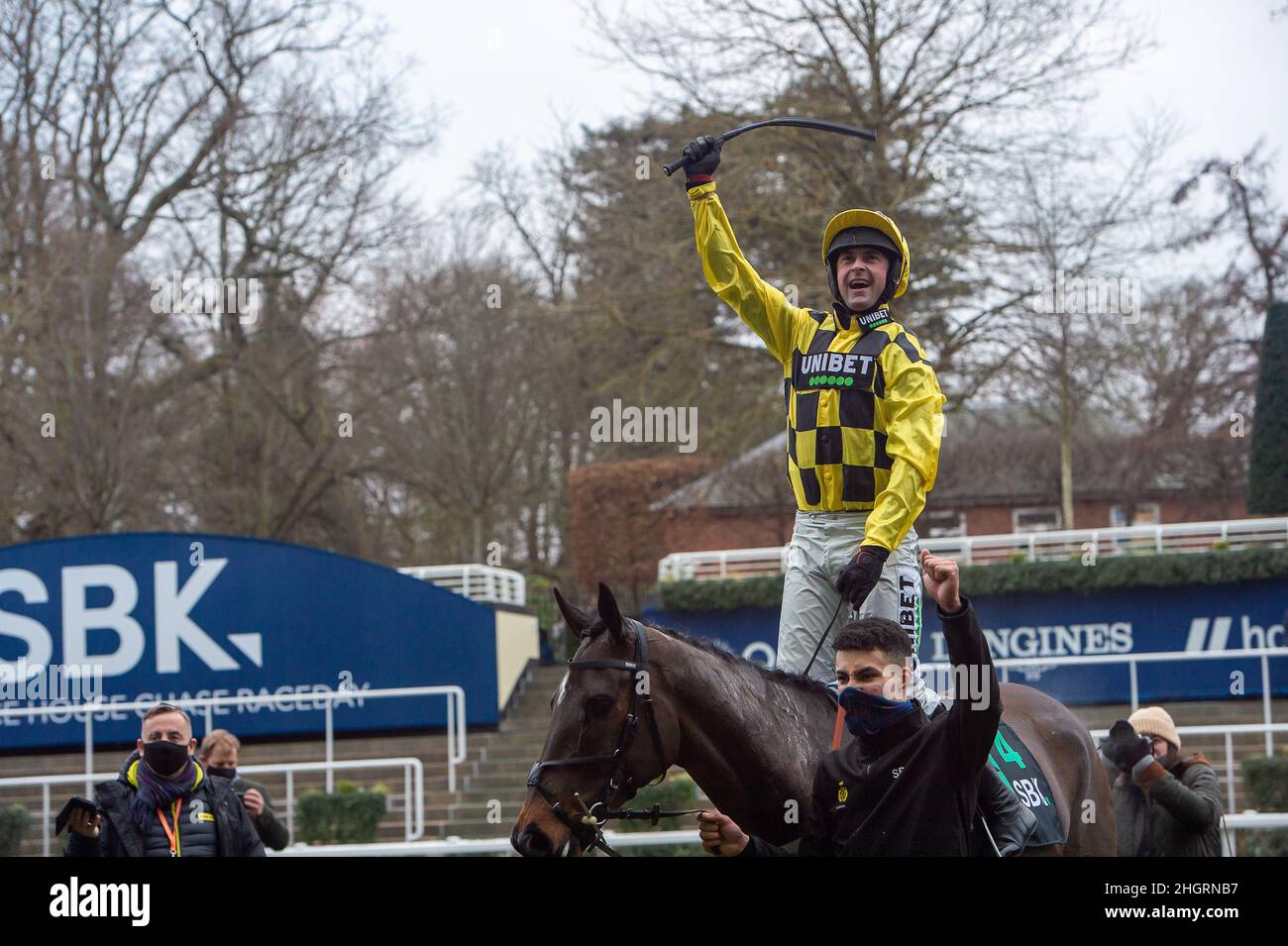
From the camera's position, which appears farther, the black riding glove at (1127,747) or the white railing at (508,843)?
the white railing at (508,843)

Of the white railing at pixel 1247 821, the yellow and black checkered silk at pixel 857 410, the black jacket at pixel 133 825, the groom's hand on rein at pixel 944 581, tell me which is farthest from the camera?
the white railing at pixel 1247 821

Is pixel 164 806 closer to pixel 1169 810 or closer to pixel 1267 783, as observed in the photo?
pixel 1169 810

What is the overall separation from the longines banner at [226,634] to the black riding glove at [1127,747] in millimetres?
9351

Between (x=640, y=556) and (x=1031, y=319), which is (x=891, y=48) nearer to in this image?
(x=1031, y=319)

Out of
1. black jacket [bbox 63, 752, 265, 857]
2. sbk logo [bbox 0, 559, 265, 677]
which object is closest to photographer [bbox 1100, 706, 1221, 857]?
black jacket [bbox 63, 752, 265, 857]

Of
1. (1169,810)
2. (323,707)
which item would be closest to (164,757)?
(1169,810)

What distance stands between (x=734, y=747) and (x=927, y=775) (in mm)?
639

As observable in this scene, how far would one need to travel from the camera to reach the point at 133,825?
173 inches

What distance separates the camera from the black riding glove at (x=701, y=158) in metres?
4.13

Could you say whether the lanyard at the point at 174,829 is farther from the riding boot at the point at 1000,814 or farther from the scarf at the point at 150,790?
the riding boot at the point at 1000,814

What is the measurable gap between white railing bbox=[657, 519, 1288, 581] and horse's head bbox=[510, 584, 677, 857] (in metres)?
13.6

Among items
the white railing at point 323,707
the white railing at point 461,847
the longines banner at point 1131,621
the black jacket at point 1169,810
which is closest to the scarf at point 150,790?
the white railing at point 461,847

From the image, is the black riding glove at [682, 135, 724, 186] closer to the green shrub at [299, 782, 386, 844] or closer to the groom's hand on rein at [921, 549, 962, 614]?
the groom's hand on rein at [921, 549, 962, 614]
